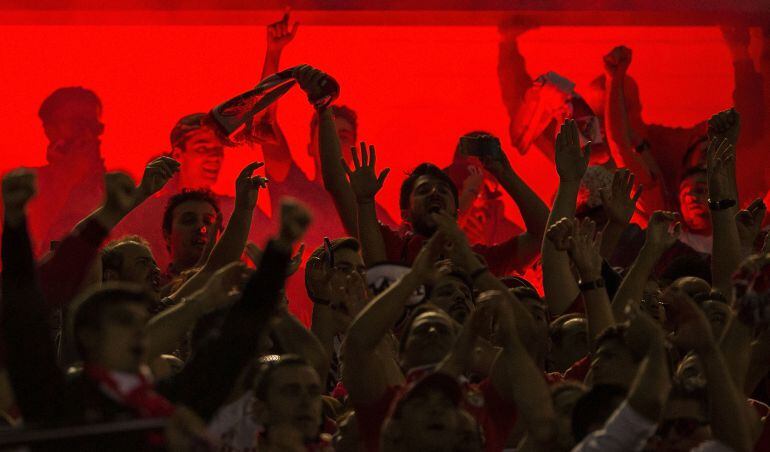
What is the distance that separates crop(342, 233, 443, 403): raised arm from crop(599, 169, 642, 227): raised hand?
5.04ft

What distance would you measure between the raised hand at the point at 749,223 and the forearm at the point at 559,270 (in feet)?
2.37

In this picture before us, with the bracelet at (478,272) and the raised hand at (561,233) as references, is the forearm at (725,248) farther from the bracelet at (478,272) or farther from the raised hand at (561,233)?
the bracelet at (478,272)

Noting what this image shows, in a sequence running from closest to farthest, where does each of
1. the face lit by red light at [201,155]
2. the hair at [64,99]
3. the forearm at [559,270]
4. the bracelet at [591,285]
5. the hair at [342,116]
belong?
the bracelet at [591,285] → the forearm at [559,270] → the face lit by red light at [201,155] → the hair at [64,99] → the hair at [342,116]

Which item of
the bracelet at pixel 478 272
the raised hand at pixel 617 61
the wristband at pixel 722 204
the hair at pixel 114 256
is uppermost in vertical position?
the raised hand at pixel 617 61

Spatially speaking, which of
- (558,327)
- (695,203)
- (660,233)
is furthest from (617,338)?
(695,203)

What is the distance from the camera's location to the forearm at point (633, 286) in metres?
4.07

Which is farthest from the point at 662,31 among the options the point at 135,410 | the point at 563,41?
the point at 135,410

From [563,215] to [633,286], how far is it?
0.44m

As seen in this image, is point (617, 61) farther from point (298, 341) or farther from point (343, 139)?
point (298, 341)

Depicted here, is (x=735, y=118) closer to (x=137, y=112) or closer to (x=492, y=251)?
(x=492, y=251)

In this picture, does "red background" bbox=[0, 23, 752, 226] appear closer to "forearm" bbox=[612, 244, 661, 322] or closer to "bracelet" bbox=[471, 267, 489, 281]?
"forearm" bbox=[612, 244, 661, 322]

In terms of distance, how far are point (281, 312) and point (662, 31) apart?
389cm

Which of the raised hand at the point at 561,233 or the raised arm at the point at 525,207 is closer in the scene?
the raised hand at the point at 561,233

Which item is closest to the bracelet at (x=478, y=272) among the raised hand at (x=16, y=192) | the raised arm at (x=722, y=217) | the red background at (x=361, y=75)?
the raised arm at (x=722, y=217)
